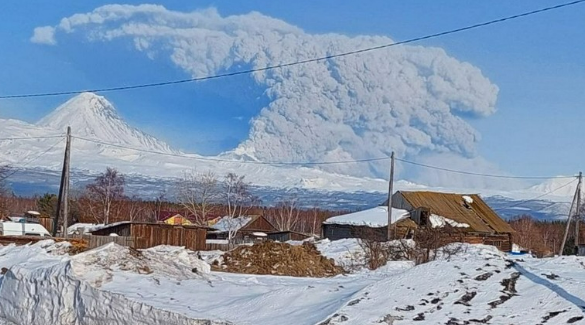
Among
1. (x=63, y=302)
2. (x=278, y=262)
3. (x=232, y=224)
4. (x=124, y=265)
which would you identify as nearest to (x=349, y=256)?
(x=278, y=262)

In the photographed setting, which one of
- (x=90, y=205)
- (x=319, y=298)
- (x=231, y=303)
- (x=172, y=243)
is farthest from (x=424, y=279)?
(x=90, y=205)

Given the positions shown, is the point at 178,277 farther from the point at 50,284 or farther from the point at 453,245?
the point at 453,245

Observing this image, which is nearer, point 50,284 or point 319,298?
A: point 319,298

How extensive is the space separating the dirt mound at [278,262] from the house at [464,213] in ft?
104

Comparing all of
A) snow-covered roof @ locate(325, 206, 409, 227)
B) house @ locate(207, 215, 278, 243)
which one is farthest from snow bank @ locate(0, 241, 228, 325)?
house @ locate(207, 215, 278, 243)

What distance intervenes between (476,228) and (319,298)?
49008 mm

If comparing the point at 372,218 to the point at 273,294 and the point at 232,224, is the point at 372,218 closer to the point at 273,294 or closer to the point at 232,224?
the point at 232,224

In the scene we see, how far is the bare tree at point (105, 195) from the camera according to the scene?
9950cm

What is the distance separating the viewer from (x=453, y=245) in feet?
91.0

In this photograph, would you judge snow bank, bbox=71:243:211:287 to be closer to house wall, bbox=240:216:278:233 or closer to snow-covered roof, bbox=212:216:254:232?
snow-covered roof, bbox=212:216:254:232

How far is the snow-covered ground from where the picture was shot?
31.0ft

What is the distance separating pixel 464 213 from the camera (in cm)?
6122

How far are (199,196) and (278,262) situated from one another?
79506 millimetres

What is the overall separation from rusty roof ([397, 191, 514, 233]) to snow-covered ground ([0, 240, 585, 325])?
45.6 metres
